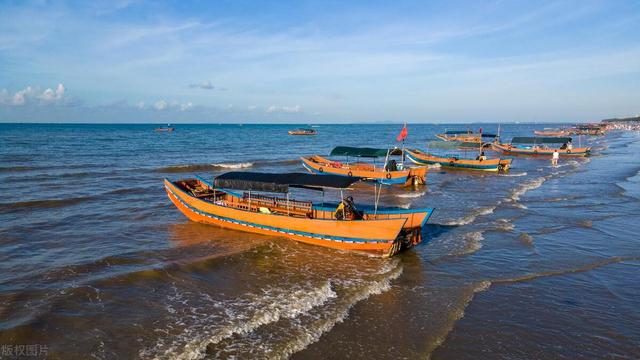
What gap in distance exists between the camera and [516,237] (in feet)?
50.2

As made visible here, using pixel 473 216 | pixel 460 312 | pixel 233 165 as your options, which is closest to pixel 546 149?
pixel 233 165

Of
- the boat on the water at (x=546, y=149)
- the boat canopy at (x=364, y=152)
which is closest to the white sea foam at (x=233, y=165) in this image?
the boat canopy at (x=364, y=152)

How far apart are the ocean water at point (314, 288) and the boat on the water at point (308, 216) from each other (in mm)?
450

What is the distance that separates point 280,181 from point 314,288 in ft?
17.0

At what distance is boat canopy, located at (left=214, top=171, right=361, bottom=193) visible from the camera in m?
14.6

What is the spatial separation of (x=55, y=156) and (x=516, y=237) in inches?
1665

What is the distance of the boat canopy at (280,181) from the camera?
47.9 ft

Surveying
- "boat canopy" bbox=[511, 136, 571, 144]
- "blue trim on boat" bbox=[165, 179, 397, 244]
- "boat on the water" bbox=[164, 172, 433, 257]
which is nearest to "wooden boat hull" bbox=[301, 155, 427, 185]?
"boat on the water" bbox=[164, 172, 433, 257]

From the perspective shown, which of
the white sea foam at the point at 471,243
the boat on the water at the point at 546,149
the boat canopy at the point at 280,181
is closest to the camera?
the white sea foam at the point at 471,243

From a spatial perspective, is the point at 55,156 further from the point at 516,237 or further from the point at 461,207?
the point at 516,237

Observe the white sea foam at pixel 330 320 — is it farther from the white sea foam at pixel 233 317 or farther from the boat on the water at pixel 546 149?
the boat on the water at pixel 546 149

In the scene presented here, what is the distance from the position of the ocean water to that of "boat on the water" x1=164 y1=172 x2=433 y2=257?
450 mm

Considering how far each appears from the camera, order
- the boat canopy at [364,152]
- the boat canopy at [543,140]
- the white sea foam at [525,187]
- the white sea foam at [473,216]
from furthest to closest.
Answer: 1. the boat canopy at [543,140]
2. the boat canopy at [364,152]
3. the white sea foam at [525,187]
4. the white sea foam at [473,216]

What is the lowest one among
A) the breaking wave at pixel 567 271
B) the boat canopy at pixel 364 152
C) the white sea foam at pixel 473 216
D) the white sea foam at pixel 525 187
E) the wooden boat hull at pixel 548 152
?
the breaking wave at pixel 567 271
